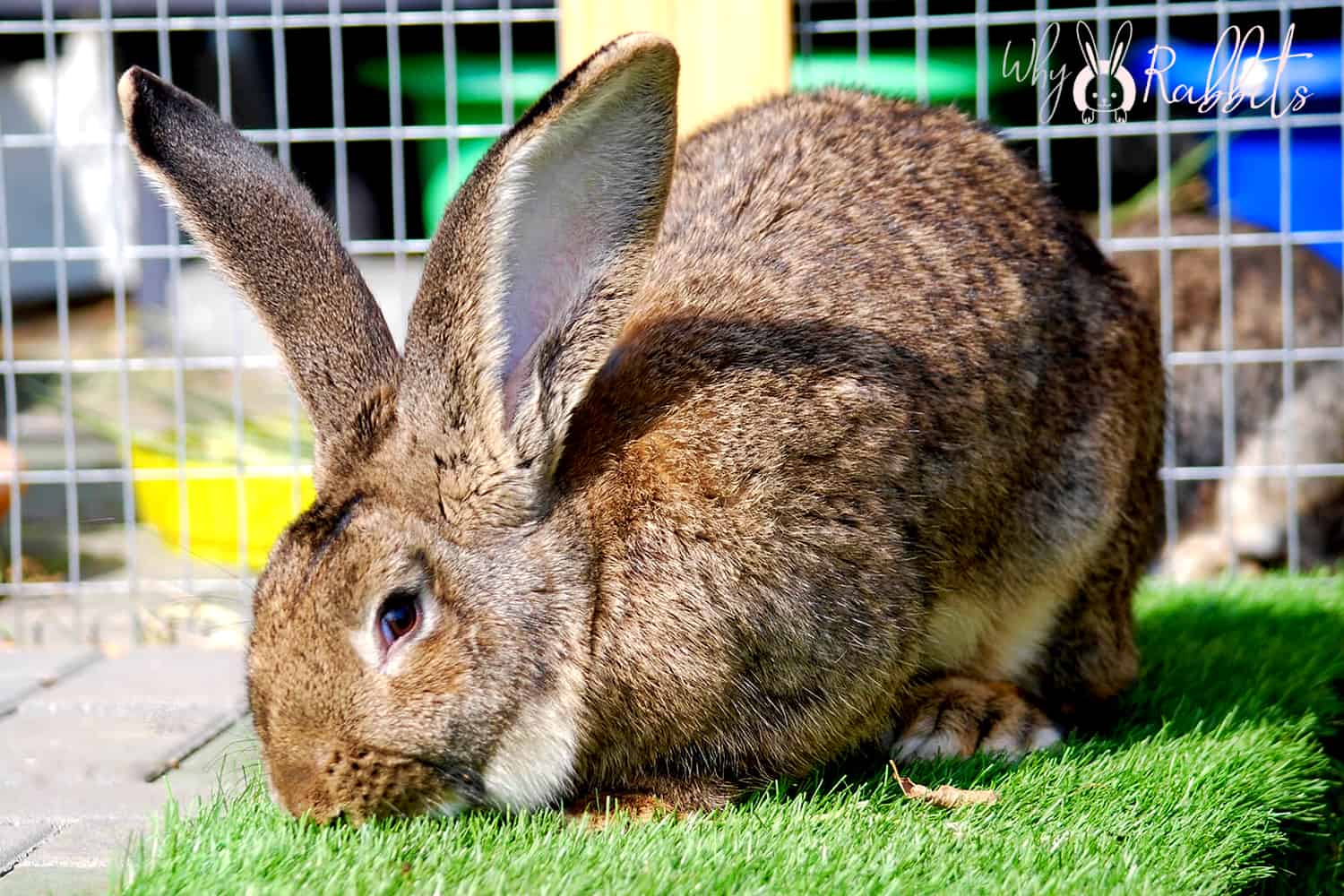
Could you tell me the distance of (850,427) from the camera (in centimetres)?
279

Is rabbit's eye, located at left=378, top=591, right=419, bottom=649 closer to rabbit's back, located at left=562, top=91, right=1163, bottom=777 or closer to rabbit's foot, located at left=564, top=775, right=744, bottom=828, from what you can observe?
rabbit's back, located at left=562, top=91, right=1163, bottom=777

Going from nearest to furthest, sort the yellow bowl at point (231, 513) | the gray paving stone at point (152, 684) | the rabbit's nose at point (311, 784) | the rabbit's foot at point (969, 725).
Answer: the rabbit's nose at point (311, 784)
the rabbit's foot at point (969, 725)
the gray paving stone at point (152, 684)
the yellow bowl at point (231, 513)

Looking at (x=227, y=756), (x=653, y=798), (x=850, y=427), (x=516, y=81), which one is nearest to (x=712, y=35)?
(x=516, y=81)

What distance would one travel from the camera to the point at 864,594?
2.74m

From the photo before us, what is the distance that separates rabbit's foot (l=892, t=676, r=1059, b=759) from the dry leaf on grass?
0.28m

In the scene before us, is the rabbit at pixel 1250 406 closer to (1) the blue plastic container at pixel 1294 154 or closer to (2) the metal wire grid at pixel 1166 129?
(1) the blue plastic container at pixel 1294 154

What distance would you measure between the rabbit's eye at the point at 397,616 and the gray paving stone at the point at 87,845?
542 mm

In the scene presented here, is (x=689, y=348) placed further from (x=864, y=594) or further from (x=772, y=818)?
(x=772, y=818)

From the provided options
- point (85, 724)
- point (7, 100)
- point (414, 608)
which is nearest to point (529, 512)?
point (414, 608)

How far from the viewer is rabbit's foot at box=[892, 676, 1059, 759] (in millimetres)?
3049

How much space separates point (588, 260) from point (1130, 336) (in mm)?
1420

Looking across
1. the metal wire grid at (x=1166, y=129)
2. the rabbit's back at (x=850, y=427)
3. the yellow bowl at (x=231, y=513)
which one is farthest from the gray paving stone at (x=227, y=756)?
the metal wire grid at (x=1166, y=129)

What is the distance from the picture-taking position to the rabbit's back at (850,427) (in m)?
2.63

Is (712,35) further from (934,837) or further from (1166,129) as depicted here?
(934,837)
